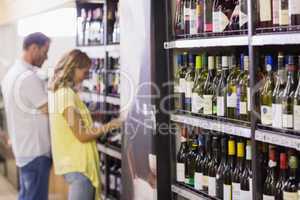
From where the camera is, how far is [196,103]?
2439mm

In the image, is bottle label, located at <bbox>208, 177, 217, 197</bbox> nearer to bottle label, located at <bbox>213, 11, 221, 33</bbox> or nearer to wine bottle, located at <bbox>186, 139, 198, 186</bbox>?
wine bottle, located at <bbox>186, 139, 198, 186</bbox>

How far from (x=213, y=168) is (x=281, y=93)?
0.64 meters

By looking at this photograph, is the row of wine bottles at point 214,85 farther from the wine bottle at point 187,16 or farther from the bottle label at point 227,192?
the bottle label at point 227,192

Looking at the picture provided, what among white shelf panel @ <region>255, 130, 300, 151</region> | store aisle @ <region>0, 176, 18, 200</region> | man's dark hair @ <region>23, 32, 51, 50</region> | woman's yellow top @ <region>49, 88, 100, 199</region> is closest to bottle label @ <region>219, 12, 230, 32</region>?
white shelf panel @ <region>255, 130, 300, 151</region>

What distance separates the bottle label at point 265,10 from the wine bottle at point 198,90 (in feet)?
1.78

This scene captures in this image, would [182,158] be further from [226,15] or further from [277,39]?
[277,39]

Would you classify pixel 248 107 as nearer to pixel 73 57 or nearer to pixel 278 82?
pixel 278 82

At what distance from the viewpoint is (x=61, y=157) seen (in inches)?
122

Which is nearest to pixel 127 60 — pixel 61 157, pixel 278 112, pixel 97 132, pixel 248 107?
pixel 97 132

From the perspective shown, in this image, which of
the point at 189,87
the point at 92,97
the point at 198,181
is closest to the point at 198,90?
the point at 189,87

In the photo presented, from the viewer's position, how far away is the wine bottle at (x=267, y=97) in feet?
6.43

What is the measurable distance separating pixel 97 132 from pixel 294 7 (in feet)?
5.54

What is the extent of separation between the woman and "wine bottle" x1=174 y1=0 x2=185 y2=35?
0.85 m

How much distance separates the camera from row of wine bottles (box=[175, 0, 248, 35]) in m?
2.17
